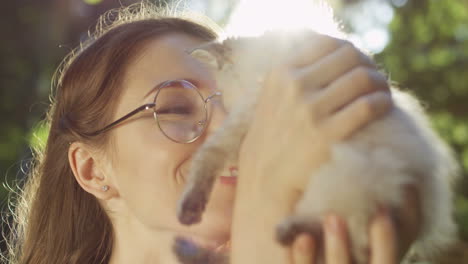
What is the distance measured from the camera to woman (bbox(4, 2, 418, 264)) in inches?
46.8

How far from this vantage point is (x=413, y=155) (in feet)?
3.81

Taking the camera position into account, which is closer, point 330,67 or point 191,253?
point 330,67

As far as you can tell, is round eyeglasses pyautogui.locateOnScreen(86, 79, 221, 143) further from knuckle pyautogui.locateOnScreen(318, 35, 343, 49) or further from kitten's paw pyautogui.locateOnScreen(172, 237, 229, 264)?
knuckle pyautogui.locateOnScreen(318, 35, 343, 49)

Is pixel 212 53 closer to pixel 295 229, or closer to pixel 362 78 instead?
pixel 362 78

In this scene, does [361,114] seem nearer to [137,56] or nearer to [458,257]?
[137,56]

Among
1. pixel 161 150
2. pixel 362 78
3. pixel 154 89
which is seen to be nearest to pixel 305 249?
pixel 362 78

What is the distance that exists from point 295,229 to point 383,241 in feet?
0.77

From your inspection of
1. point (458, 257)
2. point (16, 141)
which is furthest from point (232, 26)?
point (458, 257)

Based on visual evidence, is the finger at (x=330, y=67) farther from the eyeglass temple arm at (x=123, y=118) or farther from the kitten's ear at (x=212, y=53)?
the eyeglass temple arm at (x=123, y=118)

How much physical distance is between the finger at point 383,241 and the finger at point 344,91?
1.06ft

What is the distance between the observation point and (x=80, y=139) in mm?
2018

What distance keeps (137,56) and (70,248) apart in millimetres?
1063

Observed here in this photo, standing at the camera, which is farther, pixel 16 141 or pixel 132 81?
pixel 16 141

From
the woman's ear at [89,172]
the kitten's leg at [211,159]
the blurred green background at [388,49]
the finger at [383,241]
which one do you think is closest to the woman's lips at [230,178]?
the kitten's leg at [211,159]
